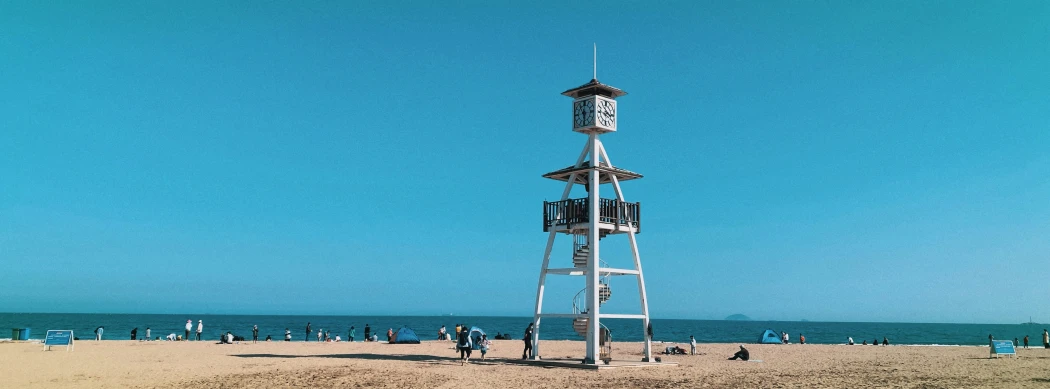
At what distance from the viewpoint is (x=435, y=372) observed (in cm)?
2450

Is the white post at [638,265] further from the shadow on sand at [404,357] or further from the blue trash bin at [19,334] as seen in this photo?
the blue trash bin at [19,334]

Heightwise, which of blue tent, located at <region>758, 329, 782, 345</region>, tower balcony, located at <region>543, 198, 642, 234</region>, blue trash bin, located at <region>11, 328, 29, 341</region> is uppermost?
tower balcony, located at <region>543, 198, 642, 234</region>

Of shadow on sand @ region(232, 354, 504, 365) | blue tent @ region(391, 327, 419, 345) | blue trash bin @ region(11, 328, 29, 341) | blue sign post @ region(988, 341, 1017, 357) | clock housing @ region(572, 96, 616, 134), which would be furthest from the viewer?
blue tent @ region(391, 327, 419, 345)

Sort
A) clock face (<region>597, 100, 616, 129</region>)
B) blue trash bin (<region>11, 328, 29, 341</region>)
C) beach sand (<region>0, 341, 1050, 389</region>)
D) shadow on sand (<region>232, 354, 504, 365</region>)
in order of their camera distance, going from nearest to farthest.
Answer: beach sand (<region>0, 341, 1050, 389</region>) → clock face (<region>597, 100, 616, 129</region>) → shadow on sand (<region>232, 354, 504, 365</region>) → blue trash bin (<region>11, 328, 29, 341</region>)

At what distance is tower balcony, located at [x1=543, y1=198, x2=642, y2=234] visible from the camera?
28.2 meters

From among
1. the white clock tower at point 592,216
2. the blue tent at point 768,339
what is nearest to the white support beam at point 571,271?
the white clock tower at point 592,216

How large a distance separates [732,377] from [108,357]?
2206 cm

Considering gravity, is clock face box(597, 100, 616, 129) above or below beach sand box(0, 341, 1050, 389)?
above

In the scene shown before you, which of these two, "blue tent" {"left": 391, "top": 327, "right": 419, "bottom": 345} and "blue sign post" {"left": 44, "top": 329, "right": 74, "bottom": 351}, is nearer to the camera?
"blue sign post" {"left": 44, "top": 329, "right": 74, "bottom": 351}

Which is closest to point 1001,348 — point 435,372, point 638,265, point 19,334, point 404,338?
point 638,265

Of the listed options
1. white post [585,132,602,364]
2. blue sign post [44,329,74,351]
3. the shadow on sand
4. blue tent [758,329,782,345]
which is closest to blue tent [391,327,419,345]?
the shadow on sand

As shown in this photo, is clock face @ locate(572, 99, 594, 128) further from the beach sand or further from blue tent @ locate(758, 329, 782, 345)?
blue tent @ locate(758, 329, 782, 345)

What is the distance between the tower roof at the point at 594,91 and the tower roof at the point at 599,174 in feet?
8.00

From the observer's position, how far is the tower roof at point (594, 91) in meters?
28.1
